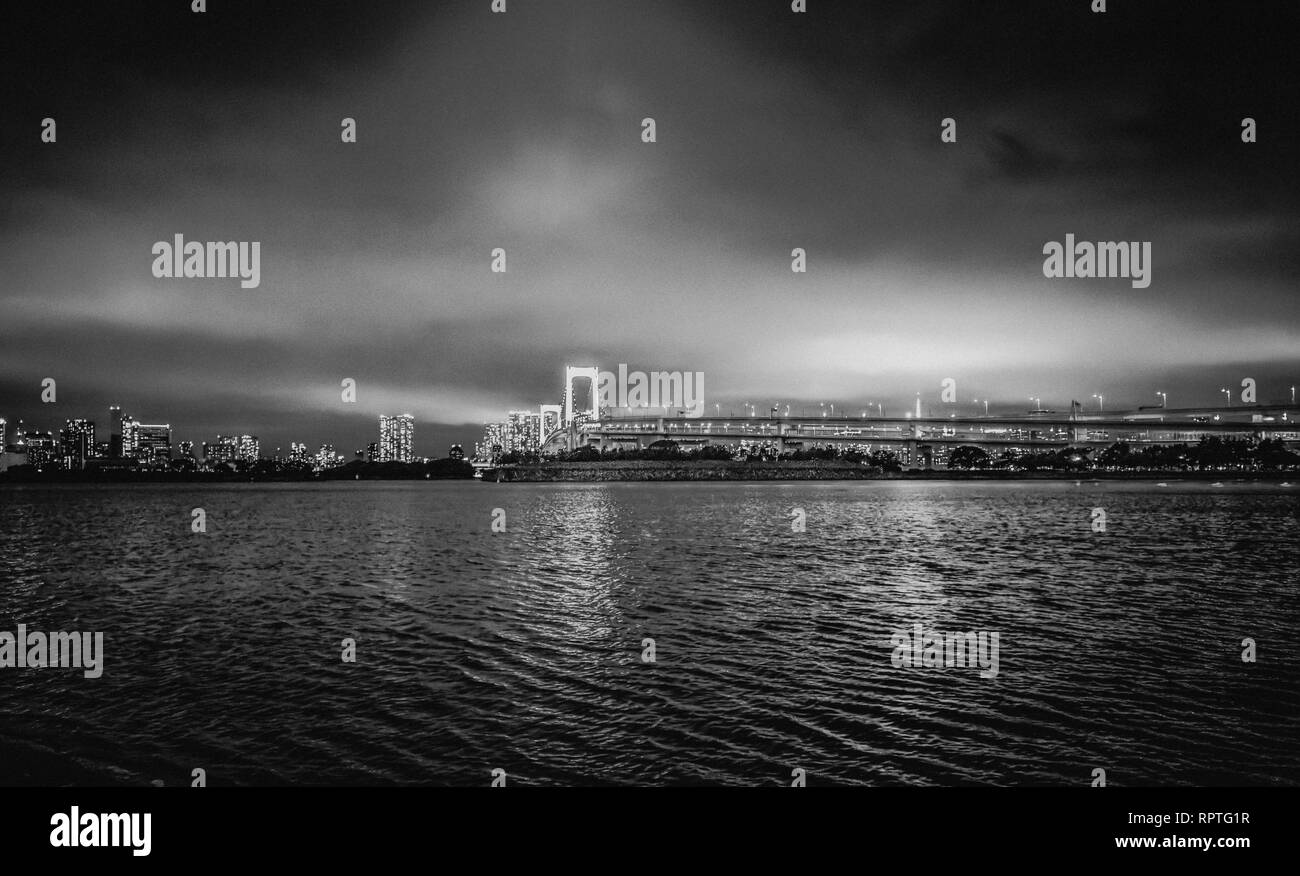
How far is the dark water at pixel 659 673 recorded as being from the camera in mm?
9297

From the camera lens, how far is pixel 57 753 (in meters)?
9.86

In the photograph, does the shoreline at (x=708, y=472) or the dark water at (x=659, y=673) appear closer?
the dark water at (x=659, y=673)

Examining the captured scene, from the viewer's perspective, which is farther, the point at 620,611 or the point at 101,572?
the point at 101,572

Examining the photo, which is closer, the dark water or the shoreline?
the dark water

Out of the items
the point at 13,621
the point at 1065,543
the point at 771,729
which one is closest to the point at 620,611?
the point at 771,729

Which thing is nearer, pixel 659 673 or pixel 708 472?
pixel 659 673

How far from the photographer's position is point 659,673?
13242mm

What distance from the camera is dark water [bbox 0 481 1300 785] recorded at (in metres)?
9.30
